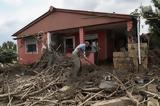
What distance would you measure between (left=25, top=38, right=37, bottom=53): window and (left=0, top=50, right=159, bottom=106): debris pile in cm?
1078

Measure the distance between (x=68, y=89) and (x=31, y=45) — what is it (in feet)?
46.1

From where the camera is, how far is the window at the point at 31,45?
24350mm

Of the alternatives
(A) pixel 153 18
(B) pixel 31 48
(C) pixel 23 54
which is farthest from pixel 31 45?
(A) pixel 153 18

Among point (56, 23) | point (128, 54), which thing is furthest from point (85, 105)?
point (56, 23)

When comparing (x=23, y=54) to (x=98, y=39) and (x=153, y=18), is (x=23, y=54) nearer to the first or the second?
(x=98, y=39)

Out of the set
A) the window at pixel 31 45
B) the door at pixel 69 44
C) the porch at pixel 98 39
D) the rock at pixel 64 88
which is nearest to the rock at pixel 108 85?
the rock at pixel 64 88

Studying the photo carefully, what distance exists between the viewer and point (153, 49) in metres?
16.0

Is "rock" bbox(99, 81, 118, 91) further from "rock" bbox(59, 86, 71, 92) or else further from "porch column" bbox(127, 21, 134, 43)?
"porch column" bbox(127, 21, 134, 43)

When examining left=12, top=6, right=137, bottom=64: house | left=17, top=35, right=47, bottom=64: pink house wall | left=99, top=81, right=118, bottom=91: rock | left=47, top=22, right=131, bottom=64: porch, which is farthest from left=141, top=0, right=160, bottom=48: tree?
left=17, top=35, right=47, bottom=64: pink house wall

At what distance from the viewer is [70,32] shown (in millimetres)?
23734

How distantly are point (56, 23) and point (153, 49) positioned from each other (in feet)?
26.6

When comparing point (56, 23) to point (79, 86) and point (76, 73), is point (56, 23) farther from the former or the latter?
point (79, 86)

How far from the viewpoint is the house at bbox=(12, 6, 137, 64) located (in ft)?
62.7

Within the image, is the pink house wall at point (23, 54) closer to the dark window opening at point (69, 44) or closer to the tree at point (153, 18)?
the dark window opening at point (69, 44)
